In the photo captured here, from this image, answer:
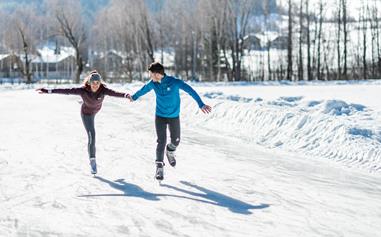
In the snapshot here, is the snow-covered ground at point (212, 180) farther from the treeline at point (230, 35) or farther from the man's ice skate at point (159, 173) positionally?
the treeline at point (230, 35)

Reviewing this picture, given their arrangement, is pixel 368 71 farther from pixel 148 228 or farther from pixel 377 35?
pixel 148 228

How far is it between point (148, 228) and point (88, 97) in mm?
3047

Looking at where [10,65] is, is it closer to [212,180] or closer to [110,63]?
[110,63]

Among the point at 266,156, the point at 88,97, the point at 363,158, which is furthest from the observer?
the point at 266,156

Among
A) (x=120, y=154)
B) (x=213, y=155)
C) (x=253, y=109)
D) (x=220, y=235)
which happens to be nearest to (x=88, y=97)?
(x=120, y=154)

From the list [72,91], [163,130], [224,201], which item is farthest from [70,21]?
[224,201]

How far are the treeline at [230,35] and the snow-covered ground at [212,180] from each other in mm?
33757

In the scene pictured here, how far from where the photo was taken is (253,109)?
12.8 meters

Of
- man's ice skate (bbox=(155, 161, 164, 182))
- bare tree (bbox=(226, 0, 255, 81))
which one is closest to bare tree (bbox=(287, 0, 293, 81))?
bare tree (bbox=(226, 0, 255, 81))

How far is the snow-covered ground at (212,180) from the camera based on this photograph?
498 centimetres

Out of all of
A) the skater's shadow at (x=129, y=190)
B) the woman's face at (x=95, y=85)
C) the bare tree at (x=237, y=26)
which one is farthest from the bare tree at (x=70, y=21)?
the skater's shadow at (x=129, y=190)

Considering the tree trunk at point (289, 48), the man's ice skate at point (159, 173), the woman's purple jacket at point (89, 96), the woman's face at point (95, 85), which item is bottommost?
the man's ice skate at point (159, 173)

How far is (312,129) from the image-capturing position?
10078 mm

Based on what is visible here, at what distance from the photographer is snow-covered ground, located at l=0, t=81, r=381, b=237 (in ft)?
16.3
